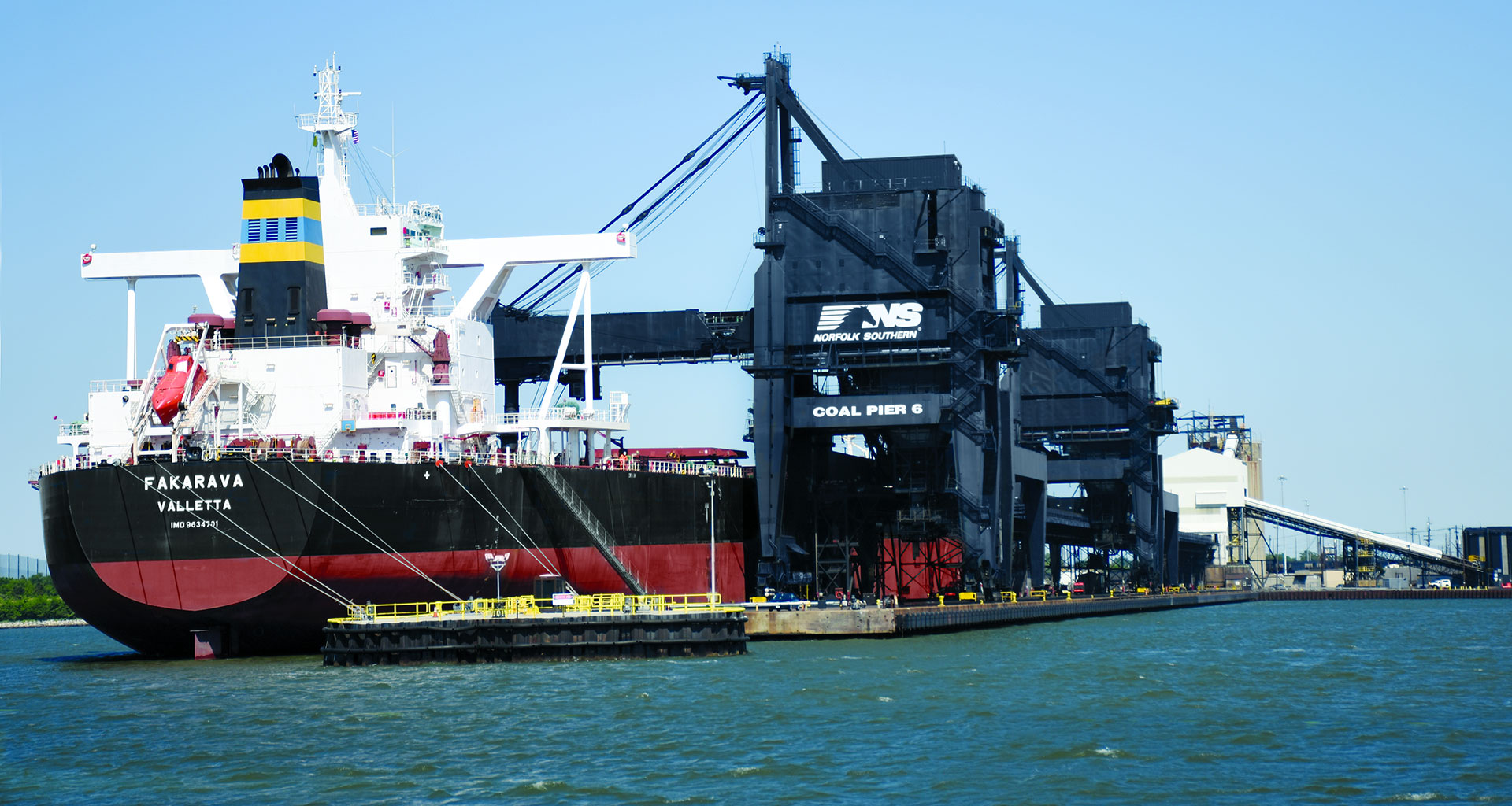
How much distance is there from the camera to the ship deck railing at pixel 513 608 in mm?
37219

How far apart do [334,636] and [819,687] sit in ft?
34.7

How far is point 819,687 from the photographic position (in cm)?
3316

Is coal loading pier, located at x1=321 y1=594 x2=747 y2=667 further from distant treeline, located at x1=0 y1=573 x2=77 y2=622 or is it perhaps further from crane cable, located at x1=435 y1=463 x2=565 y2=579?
distant treeline, located at x1=0 y1=573 x2=77 y2=622

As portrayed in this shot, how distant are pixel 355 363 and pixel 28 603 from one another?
186 ft

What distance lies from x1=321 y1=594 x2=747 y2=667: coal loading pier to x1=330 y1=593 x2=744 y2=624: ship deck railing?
3 cm

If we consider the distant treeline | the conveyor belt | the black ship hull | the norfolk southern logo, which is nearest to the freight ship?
the black ship hull

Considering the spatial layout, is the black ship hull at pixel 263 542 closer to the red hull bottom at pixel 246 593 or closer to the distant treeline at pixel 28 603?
the red hull bottom at pixel 246 593

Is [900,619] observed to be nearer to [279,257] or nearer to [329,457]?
[329,457]

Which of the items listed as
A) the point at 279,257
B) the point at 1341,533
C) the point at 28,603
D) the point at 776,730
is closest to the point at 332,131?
the point at 279,257

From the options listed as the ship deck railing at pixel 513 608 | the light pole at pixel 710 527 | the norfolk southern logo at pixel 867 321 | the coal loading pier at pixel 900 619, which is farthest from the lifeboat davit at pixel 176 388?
the norfolk southern logo at pixel 867 321

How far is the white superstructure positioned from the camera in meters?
41.2

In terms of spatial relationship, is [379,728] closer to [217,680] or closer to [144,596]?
[217,680]

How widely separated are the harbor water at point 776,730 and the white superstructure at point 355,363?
5.62 metres

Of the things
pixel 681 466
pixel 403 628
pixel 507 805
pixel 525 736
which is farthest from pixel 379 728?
pixel 681 466
